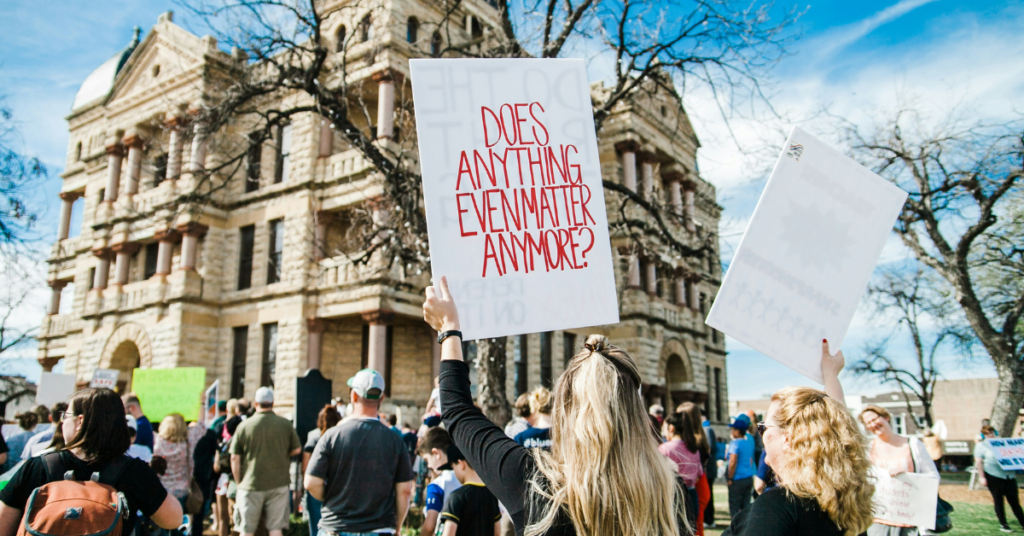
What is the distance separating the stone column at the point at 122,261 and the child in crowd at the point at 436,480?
22.4 meters

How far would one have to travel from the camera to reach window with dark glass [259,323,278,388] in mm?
20469

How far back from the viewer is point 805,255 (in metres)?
3.34

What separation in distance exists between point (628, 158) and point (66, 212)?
24.8m

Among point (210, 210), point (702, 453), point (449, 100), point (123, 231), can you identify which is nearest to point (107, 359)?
point (123, 231)

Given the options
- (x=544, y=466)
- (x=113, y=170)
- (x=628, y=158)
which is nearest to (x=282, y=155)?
(x=113, y=170)

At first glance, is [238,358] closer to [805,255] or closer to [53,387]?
[53,387]

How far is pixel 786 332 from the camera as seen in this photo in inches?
129

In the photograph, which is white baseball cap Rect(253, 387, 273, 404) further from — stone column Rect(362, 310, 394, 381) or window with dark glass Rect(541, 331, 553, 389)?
window with dark glass Rect(541, 331, 553, 389)

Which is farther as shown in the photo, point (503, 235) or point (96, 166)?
point (96, 166)

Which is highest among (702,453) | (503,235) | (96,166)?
(96,166)

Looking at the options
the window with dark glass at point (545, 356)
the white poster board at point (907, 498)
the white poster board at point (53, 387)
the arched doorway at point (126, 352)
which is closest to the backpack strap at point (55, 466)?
the white poster board at point (907, 498)

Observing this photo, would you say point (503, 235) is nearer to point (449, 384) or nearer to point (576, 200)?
point (576, 200)

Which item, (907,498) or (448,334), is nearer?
(448,334)

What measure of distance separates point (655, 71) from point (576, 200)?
32.9 feet
